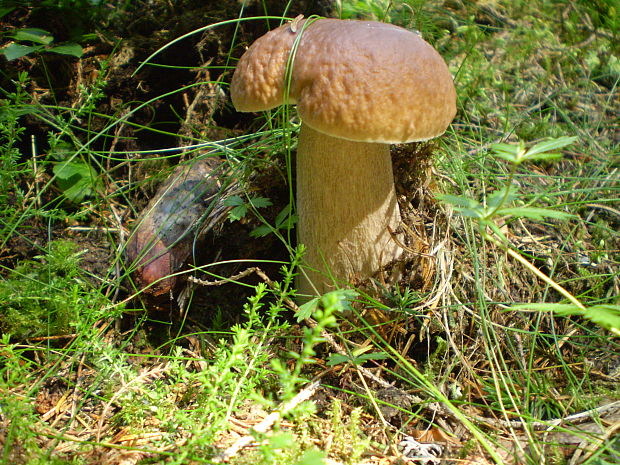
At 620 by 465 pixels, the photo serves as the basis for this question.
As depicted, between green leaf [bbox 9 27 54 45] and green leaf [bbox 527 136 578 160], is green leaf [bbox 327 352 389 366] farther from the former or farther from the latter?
green leaf [bbox 9 27 54 45]

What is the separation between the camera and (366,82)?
1.27m

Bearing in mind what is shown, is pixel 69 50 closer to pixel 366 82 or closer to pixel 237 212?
pixel 237 212

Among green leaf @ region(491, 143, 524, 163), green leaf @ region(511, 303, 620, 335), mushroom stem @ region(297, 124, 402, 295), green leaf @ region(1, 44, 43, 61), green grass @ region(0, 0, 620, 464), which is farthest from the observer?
green leaf @ region(1, 44, 43, 61)

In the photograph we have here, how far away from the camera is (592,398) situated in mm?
1404

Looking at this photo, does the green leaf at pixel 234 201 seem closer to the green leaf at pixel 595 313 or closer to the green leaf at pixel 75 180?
the green leaf at pixel 75 180

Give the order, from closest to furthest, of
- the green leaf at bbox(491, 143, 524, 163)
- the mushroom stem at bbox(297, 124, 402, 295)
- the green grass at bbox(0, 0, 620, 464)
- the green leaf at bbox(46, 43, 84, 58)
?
the green leaf at bbox(491, 143, 524, 163) < the green grass at bbox(0, 0, 620, 464) < the mushroom stem at bbox(297, 124, 402, 295) < the green leaf at bbox(46, 43, 84, 58)

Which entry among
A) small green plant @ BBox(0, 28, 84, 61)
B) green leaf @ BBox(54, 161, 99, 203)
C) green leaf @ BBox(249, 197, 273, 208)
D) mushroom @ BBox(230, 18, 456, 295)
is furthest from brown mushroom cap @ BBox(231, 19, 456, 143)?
small green plant @ BBox(0, 28, 84, 61)

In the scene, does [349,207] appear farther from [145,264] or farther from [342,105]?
[145,264]

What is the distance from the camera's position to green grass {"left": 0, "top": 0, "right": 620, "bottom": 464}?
122 cm

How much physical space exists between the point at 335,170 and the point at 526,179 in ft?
4.66

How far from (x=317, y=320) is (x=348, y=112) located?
0.85 metres

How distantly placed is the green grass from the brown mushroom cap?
0.32m

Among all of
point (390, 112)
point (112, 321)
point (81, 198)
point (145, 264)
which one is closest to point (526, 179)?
point (390, 112)

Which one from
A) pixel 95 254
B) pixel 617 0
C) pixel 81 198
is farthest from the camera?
pixel 617 0
